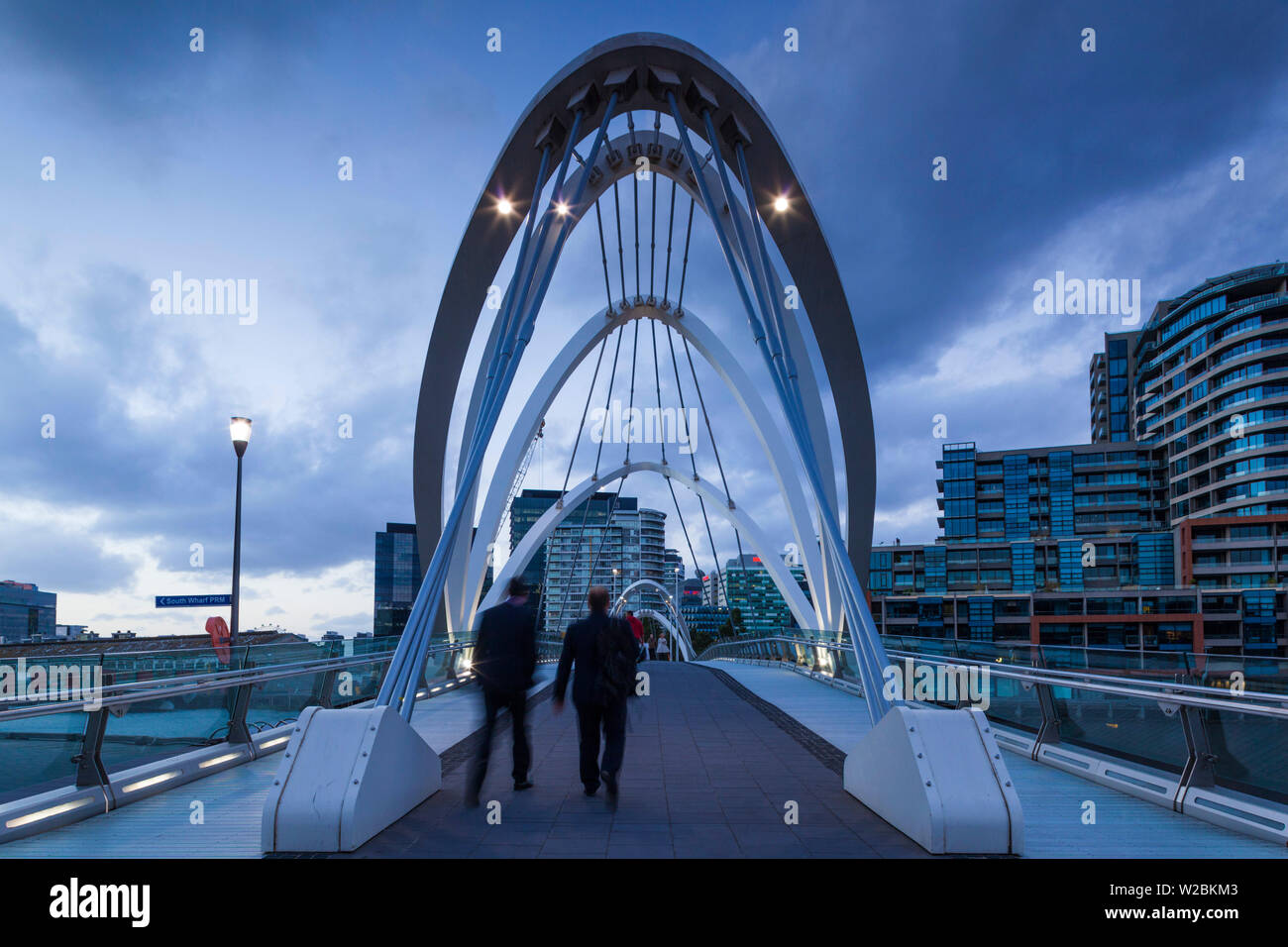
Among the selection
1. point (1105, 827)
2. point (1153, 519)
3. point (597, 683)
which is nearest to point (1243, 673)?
point (1105, 827)

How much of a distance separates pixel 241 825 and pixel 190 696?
2436mm

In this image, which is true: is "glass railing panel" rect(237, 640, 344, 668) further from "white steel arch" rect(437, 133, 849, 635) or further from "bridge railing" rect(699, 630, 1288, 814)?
"white steel arch" rect(437, 133, 849, 635)

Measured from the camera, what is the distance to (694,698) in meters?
14.0

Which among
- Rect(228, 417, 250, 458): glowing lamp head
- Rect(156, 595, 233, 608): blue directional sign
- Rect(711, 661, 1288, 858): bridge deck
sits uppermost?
Rect(228, 417, 250, 458): glowing lamp head

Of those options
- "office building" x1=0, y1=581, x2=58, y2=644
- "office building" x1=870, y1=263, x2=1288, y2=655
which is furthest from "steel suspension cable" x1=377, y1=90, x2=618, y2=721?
"office building" x1=0, y1=581, x2=58, y2=644

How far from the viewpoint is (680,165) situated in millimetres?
23531

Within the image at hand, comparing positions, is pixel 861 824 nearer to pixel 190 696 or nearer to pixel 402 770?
pixel 402 770

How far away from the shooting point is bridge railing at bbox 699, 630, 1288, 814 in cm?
537

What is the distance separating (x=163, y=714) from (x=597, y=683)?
3.86 metres

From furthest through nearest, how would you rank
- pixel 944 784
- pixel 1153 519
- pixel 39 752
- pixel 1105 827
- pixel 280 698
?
pixel 1153 519
pixel 280 698
pixel 39 752
pixel 1105 827
pixel 944 784

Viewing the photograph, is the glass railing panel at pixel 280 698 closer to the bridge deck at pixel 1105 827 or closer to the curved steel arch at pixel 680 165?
the bridge deck at pixel 1105 827

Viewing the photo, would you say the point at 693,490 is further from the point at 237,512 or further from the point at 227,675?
the point at 227,675

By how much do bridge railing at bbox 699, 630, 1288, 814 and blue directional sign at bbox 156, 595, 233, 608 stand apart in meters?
9.19
